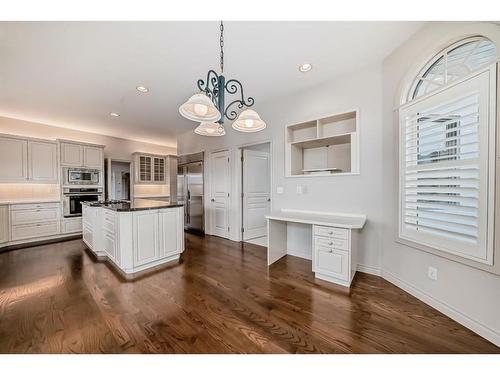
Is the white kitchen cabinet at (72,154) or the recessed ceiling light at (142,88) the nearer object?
the recessed ceiling light at (142,88)

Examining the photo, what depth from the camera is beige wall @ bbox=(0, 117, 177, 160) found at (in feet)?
14.4

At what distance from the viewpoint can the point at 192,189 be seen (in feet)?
17.4

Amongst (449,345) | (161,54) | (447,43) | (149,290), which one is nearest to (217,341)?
(149,290)

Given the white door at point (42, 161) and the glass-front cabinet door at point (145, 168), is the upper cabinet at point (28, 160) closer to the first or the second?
the white door at point (42, 161)

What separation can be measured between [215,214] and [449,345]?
4.12 meters

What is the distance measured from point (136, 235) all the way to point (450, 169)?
3510 mm

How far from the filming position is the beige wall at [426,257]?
157cm

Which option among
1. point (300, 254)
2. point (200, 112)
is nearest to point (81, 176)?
point (200, 112)

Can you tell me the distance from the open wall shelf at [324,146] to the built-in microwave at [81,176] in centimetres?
476

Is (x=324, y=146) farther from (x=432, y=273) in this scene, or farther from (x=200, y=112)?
(x=200, y=112)

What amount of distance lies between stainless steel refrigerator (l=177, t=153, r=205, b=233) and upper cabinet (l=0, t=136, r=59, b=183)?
2.69m

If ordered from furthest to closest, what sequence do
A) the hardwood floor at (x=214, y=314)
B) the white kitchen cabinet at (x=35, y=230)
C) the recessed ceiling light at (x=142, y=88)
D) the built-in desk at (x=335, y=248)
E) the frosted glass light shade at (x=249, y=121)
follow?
1. the white kitchen cabinet at (x=35, y=230)
2. the recessed ceiling light at (x=142, y=88)
3. the built-in desk at (x=335, y=248)
4. the frosted glass light shade at (x=249, y=121)
5. the hardwood floor at (x=214, y=314)

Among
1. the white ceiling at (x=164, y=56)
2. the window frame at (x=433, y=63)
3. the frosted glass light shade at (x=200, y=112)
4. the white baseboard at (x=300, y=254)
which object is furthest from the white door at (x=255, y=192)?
the window frame at (x=433, y=63)

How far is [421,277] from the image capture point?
2080mm
